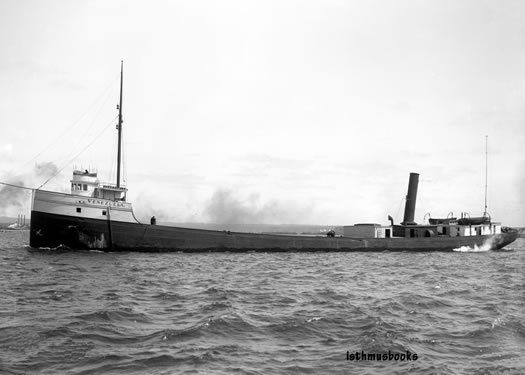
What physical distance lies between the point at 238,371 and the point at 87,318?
672 centimetres

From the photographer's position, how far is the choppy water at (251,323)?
10.6m

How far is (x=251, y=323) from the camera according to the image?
46.4 ft

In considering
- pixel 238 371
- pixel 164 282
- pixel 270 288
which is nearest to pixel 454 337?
pixel 238 371

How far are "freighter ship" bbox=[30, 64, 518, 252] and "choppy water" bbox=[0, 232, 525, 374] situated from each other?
1330 centimetres

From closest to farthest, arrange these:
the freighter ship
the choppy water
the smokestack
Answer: the choppy water
the freighter ship
the smokestack

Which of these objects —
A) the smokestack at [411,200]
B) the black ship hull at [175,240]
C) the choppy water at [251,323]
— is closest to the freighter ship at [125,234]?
the black ship hull at [175,240]

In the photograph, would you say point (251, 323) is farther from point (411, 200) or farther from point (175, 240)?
point (411, 200)

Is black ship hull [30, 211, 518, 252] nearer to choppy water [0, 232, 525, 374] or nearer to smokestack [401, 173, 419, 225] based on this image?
smokestack [401, 173, 419, 225]

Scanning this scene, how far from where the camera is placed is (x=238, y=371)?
32.8ft

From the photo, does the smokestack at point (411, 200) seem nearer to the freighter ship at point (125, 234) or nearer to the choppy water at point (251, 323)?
the freighter ship at point (125, 234)

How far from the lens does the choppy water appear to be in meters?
10.6

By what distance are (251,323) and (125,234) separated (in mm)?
28139

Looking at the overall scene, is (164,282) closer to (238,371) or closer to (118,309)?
(118,309)

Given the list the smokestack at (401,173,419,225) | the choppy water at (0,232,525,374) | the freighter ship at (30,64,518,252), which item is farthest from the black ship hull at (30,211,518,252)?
the choppy water at (0,232,525,374)
